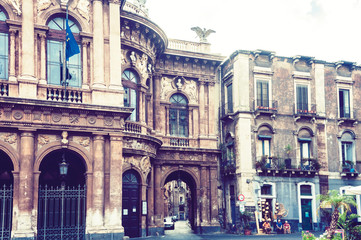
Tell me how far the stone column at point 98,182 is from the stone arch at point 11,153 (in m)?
3.31

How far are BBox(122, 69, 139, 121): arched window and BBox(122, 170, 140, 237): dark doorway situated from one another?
352 centimetres

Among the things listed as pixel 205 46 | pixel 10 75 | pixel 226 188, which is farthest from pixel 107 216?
pixel 205 46

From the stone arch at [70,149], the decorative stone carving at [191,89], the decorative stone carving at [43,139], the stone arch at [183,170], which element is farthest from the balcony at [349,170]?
the decorative stone carving at [43,139]

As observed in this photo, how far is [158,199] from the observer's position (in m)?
29.9

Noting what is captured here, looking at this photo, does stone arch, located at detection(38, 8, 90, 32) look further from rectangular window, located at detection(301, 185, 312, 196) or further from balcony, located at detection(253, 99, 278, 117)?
rectangular window, located at detection(301, 185, 312, 196)

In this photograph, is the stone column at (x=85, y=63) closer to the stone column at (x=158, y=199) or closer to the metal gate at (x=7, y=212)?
the metal gate at (x=7, y=212)

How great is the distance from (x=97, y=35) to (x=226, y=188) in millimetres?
16454

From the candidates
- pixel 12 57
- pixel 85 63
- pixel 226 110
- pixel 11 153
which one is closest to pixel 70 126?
pixel 11 153

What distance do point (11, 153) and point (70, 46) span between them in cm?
538

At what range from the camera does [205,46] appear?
110 ft

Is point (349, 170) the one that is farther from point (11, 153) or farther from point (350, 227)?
point (11, 153)

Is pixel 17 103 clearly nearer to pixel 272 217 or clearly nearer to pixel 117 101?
pixel 117 101

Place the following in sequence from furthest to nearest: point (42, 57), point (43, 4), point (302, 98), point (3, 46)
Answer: point (302, 98), point (43, 4), point (42, 57), point (3, 46)

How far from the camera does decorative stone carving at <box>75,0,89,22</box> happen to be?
2173cm
